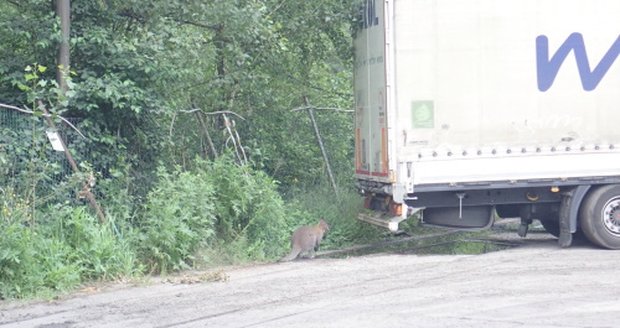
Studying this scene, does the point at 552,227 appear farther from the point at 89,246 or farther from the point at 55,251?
the point at 55,251

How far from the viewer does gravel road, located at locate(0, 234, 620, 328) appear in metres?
9.36

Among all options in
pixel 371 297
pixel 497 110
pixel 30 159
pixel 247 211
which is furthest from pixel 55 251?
pixel 497 110

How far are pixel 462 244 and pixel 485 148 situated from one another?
2.47 m

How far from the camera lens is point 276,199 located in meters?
14.4

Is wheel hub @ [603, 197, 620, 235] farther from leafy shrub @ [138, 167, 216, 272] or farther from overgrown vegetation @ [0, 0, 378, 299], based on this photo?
leafy shrub @ [138, 167, 216, 272]

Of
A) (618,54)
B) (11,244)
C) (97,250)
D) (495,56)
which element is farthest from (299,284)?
(618,54)

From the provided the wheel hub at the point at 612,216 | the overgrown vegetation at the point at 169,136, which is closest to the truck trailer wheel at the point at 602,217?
the wheel hub at the point at 612,216

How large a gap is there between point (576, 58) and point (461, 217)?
2741 mm

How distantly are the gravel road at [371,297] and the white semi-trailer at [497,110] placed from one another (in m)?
0.89

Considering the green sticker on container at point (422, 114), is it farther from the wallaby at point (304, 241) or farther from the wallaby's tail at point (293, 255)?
the wallaby's tail at point (293, 255)

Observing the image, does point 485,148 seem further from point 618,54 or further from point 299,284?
point 299,284

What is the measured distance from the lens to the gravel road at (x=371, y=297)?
30.7ft

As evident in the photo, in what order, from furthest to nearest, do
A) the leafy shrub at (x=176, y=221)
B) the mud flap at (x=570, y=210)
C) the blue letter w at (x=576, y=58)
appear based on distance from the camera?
the mud flap at (x=570, y=210) < the blue letter w at (x=576, y=58) < the leafy shrub at (x=176, y=221)

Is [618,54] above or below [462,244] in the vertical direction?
above
